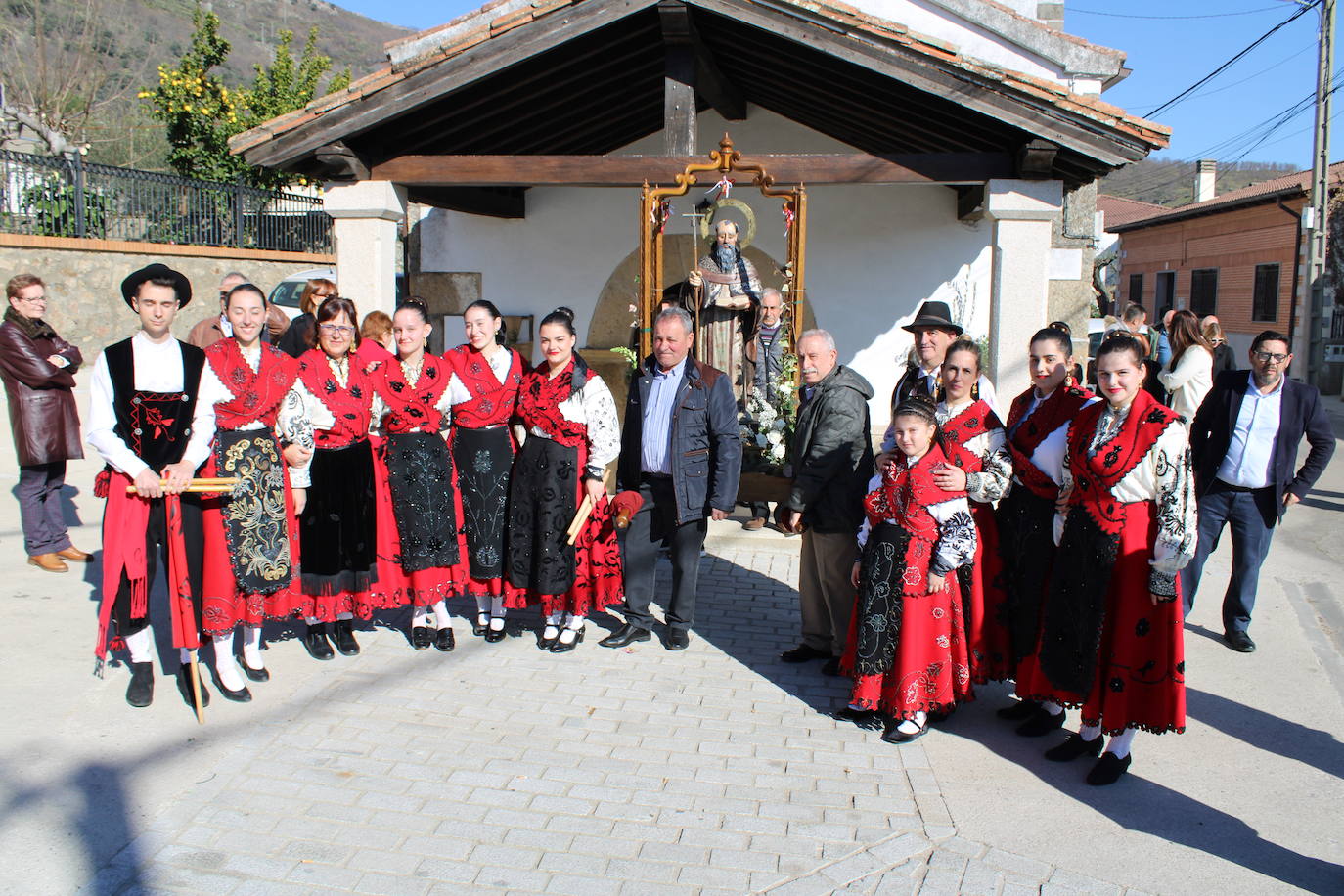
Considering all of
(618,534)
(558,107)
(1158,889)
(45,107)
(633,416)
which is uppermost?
(45,107)

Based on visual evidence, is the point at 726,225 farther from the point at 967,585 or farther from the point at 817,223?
the point at 967,585

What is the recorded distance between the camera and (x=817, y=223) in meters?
9.63

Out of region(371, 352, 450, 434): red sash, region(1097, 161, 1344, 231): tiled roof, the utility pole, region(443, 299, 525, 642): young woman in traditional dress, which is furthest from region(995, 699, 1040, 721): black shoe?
region(1097, 161, 1344, 231): tiled roof

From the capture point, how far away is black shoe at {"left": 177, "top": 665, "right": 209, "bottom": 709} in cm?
425

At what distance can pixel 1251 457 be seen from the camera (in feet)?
17.2

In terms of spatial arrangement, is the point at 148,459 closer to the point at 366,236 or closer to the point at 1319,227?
the point at 366,236

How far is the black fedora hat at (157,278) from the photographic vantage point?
3916 mm

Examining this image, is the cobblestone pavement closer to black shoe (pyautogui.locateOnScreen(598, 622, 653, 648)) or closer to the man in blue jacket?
black shoe (pyautogui.locateOnScreen(598, 622, 653, 648))

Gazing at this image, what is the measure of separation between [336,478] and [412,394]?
1.71 ft

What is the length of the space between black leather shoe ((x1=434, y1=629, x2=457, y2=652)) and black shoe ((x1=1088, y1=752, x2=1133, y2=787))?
9.64ft

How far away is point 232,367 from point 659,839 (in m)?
2.57

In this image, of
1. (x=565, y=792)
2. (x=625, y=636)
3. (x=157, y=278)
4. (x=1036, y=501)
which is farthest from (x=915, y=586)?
(x=157, y=278)

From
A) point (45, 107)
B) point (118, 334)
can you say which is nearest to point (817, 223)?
point (118, 334)

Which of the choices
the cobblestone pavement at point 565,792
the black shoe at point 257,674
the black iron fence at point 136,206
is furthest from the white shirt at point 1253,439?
the black iron fence at point 136,206
